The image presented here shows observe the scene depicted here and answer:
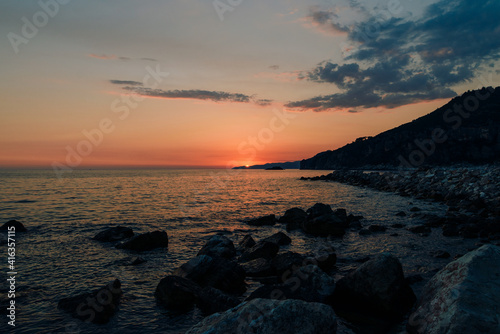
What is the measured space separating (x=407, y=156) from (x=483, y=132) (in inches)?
1522

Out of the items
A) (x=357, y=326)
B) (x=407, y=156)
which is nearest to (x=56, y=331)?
(x=357, y=326)

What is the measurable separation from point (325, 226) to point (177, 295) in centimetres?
1184

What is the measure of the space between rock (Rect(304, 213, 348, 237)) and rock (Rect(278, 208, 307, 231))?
147cm

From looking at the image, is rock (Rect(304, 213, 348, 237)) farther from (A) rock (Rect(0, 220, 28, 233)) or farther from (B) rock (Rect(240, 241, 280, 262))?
(A) rock (Rect(0, 220, 28, 233))

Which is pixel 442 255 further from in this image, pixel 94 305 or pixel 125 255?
pixel 125 255

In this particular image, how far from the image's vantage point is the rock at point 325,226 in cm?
1738

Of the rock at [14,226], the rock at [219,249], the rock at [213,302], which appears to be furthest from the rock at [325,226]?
the rock at [14,226]

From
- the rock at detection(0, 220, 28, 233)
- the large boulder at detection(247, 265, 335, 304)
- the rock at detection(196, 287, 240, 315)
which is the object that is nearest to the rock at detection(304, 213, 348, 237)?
the large boulder at detection(247, 265, 335, 304)

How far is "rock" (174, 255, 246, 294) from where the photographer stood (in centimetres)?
934

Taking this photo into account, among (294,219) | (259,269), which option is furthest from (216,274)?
(294,219)

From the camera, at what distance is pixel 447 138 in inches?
5020

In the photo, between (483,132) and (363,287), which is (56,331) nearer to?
(363,287)

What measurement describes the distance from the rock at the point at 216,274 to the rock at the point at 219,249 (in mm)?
2350

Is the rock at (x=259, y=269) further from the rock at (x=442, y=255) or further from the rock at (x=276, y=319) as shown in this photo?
Result: the rock at (x=442, y=255)
